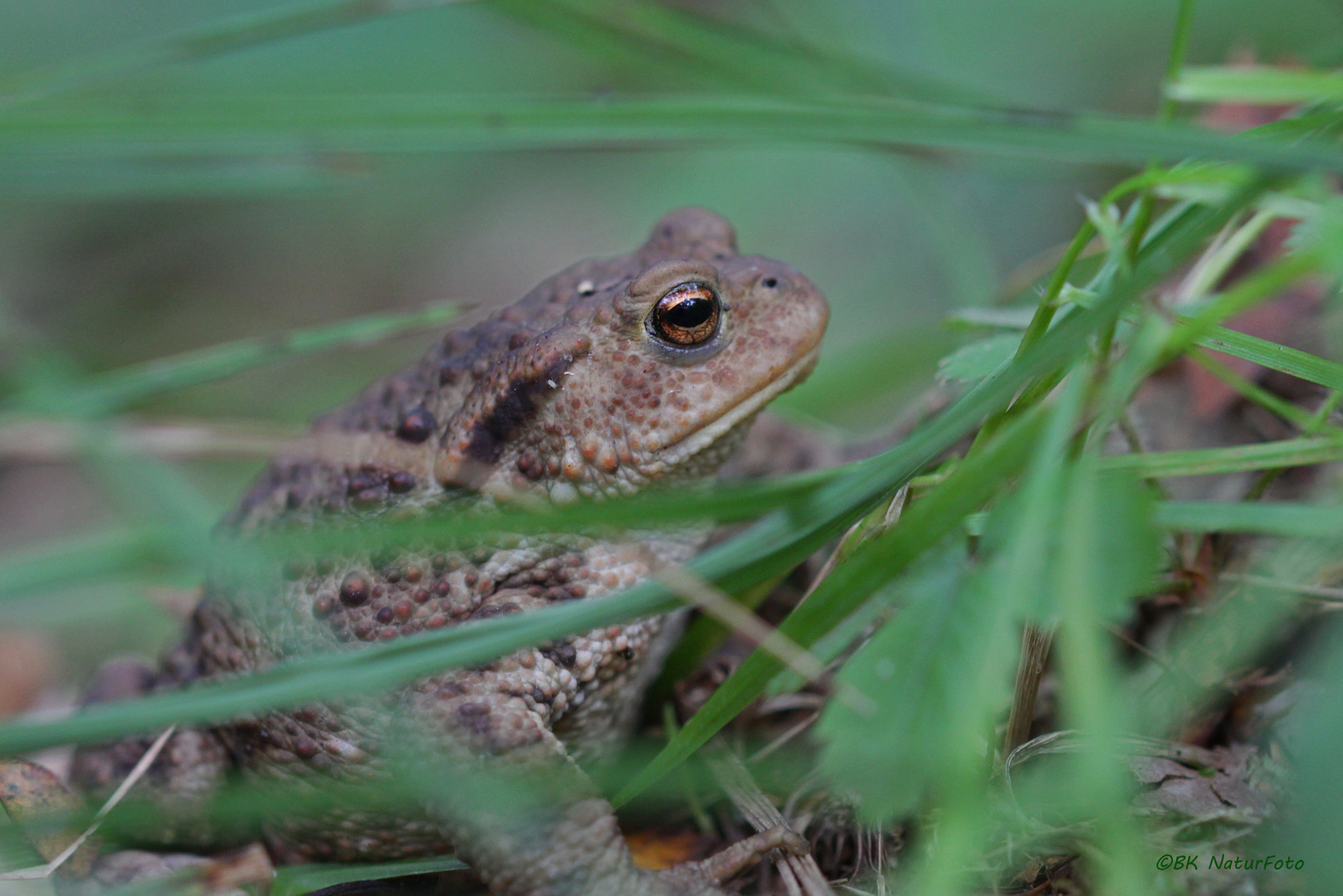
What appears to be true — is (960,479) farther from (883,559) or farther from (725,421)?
(725,421)

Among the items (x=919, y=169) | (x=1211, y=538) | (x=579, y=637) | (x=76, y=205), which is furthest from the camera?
(x=76, y=205)

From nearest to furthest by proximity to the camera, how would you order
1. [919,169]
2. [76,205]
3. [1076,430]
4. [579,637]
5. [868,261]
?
[1076,430], [579,637], [919,169], [868,261], [76,205]

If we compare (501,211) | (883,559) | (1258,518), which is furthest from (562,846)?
(501,211)

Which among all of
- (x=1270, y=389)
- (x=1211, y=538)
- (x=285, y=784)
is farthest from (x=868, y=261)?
(x=285, y=784)

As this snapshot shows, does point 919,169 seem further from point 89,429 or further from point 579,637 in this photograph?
point 89,429

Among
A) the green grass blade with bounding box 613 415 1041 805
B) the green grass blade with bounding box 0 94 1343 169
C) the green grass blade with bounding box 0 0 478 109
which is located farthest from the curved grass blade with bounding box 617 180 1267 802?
the green grass blade with bounding box 0 0 478 109

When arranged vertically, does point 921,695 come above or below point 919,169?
below

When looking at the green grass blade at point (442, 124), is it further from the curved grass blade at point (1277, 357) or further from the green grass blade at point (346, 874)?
the green grass blade at point (346, 874)
